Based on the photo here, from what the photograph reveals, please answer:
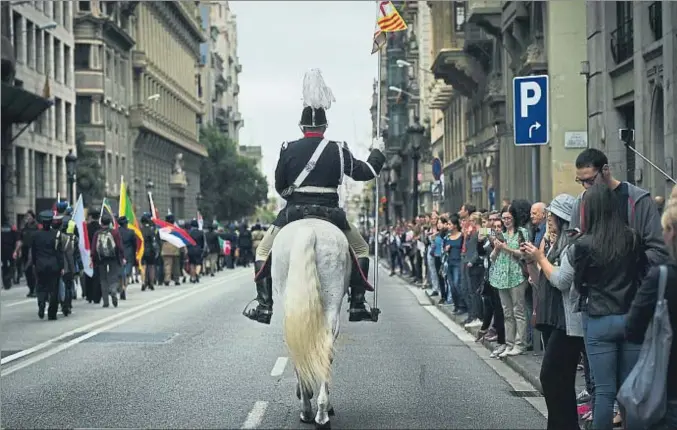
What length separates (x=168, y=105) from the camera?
108438mm

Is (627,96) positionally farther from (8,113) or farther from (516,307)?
(8,113)

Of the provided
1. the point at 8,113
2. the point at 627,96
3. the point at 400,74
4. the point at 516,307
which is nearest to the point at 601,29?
the point at 627,96

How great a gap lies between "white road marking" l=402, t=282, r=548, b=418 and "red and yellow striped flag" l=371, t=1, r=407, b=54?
3914mm

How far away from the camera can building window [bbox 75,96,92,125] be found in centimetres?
7906

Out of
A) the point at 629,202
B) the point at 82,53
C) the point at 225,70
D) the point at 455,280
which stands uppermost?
the point at 225,70

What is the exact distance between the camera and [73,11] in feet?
246

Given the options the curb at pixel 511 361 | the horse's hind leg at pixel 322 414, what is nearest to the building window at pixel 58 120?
the curb at pixel 511 361

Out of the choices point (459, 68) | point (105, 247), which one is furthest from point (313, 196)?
point (459, 68)

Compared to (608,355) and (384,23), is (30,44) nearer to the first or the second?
(384,23)

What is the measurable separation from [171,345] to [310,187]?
7.26m

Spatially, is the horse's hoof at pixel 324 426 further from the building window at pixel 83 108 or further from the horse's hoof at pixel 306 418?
the building window at pixel 83 108

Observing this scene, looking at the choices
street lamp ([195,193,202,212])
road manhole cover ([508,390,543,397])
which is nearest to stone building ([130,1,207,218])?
street lamp ([195,193,202,212])

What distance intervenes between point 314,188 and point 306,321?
1473mm

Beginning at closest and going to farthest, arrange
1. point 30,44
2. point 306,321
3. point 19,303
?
point 306,321 < point 19,303 < point 30,44
